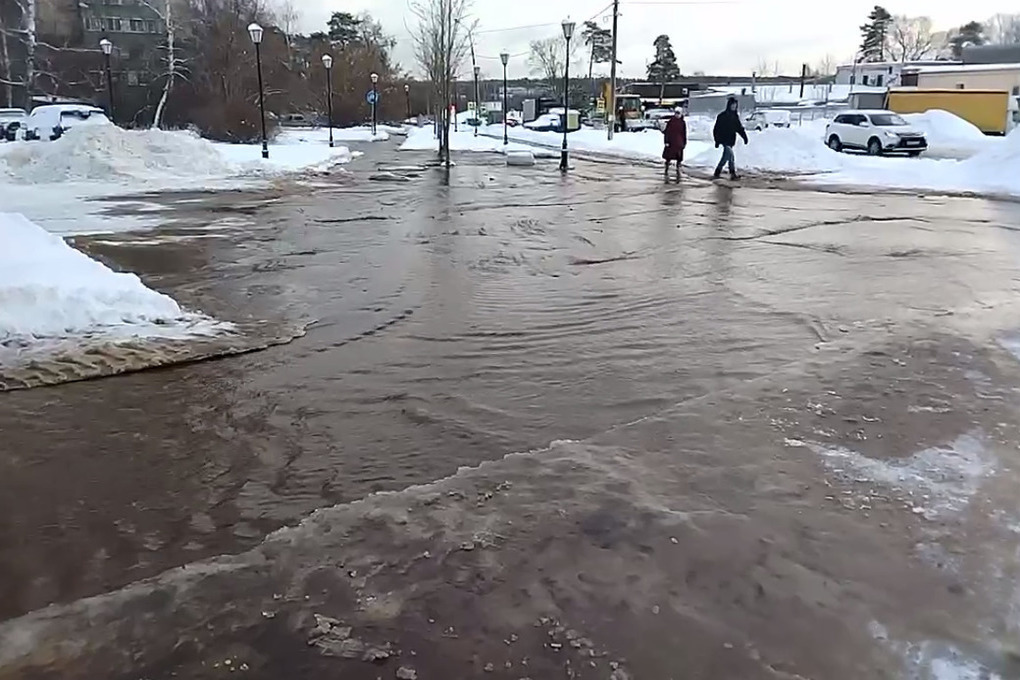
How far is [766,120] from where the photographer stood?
52.5 meters

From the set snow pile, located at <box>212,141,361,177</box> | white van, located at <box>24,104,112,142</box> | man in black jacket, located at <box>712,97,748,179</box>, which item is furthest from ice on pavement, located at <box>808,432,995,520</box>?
white van, located at <box>24,104,112,142</box>

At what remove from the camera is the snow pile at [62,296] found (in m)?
7.17

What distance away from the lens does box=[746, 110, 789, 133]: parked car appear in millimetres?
48100

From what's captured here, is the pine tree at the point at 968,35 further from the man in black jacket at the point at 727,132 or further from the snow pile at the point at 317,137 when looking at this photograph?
the man in black jacket at the point at 727,132

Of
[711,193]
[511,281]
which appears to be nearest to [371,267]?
[511,281]

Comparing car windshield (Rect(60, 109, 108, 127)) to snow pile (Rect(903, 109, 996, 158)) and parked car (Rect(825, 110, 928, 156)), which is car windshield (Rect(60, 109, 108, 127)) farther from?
snow pile (Rect(903, 109, 996, 158))

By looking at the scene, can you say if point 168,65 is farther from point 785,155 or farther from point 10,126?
point 785,155

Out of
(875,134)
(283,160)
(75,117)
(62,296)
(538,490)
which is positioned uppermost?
(75,117)

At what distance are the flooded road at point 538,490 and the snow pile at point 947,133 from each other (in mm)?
30951

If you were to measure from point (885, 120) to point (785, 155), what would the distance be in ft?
23.8

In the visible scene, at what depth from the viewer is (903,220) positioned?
14914 mm

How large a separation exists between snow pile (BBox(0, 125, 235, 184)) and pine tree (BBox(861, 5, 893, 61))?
120781 millimetres

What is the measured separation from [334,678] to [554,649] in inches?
29.7

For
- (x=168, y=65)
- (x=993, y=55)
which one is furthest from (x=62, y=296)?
(x=993, y=55)
